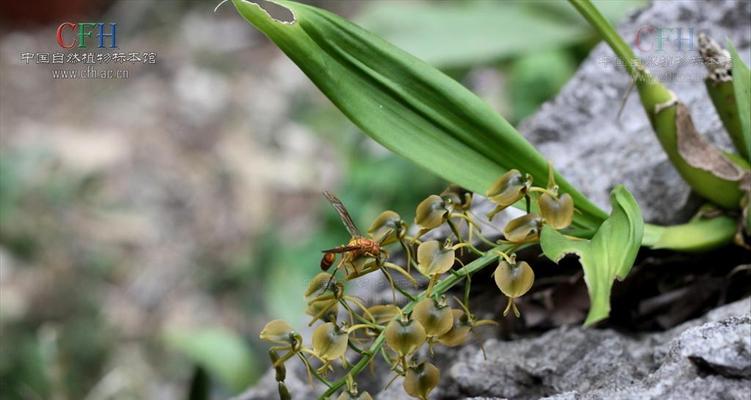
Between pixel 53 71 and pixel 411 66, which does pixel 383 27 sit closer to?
pixel 411 66

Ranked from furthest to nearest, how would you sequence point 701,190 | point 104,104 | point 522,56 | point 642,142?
point 104,104 → point 522,56 → point 642,142 → point 701,190

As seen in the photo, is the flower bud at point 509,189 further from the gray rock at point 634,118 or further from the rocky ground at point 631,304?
the gray rock at point 634,118

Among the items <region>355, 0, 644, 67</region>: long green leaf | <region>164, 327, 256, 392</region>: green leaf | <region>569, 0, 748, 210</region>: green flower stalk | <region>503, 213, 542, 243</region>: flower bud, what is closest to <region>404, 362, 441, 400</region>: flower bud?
<region>503, 213, 542, 243</region>: flower bud

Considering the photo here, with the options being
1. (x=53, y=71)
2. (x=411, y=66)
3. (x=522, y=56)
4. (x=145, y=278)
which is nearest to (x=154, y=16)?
(x=53, y=71)

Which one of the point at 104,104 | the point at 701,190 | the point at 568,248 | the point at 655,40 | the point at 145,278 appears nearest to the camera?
the point at 568,248

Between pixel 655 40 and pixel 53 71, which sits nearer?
pixel 655 40

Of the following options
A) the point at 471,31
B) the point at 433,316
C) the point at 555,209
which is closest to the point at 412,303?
the point at 433,316

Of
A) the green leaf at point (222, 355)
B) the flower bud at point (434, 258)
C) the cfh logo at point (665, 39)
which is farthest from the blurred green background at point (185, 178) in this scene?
the flower bud at point (434, 258)
